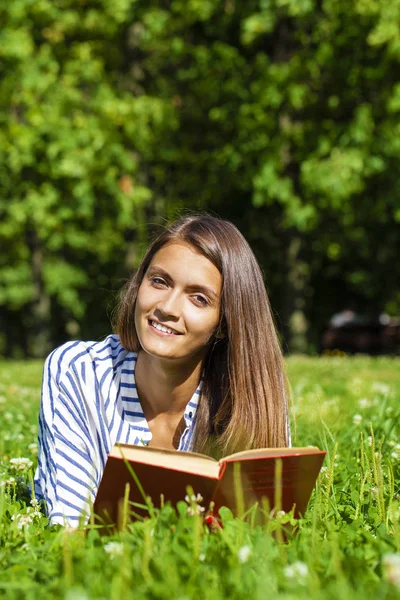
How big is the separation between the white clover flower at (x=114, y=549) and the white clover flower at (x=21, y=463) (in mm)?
1320

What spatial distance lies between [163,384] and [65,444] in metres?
0.48

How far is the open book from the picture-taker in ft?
7.38

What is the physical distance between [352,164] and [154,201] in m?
5.21

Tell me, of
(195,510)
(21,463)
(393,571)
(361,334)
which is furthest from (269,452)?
(361,334)

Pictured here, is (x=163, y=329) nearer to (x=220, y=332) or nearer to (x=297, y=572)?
(x=220, y=332)

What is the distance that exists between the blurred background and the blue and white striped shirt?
9758mm

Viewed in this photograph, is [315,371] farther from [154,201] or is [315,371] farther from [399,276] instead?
[399,276]

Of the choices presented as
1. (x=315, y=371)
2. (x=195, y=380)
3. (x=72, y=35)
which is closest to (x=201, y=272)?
(x=195, y=380)

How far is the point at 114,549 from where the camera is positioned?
2023mm

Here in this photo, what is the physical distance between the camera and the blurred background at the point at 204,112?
13.3 metres

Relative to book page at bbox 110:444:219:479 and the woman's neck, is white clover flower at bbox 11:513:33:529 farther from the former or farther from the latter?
the woman's neck

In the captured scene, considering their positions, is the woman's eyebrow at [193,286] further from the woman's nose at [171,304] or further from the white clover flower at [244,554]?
the white clover flower at [244,554]

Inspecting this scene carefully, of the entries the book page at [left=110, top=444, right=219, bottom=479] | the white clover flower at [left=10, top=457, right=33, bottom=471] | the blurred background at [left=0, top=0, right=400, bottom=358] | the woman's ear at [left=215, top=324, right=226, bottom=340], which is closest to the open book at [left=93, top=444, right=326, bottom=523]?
the book page at [left=110, top=444, right=219, bottom=479]

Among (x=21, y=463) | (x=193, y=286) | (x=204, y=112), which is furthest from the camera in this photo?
(x=204, y=112)
